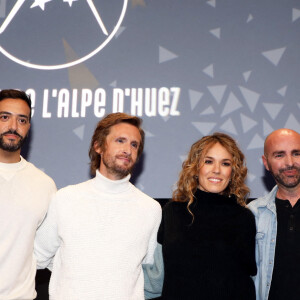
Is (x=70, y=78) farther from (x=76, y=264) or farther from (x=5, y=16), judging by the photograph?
(x=76, y=264)

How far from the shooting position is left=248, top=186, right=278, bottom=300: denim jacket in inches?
94.7

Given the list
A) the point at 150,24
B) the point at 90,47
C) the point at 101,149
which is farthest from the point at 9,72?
the point at 101,149

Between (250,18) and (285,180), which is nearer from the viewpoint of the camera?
(285,180)

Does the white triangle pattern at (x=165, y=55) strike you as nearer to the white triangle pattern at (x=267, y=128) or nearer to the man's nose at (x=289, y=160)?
the white triangle pattern at (x=267, y=128)

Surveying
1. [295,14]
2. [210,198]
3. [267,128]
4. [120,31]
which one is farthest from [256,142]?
[120,31]

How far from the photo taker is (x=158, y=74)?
3.29 m

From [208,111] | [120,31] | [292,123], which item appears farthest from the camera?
[120,31]

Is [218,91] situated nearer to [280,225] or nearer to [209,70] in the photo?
[209,70]

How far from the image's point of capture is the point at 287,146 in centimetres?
258

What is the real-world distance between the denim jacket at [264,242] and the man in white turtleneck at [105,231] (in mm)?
633

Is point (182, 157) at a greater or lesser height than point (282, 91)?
lesser

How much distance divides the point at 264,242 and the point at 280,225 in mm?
141

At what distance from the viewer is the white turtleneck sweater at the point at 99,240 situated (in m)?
2.10

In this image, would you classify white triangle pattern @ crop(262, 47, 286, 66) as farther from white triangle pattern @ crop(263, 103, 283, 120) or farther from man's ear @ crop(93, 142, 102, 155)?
man's ear @ crop(93, 142, 102, 155)
